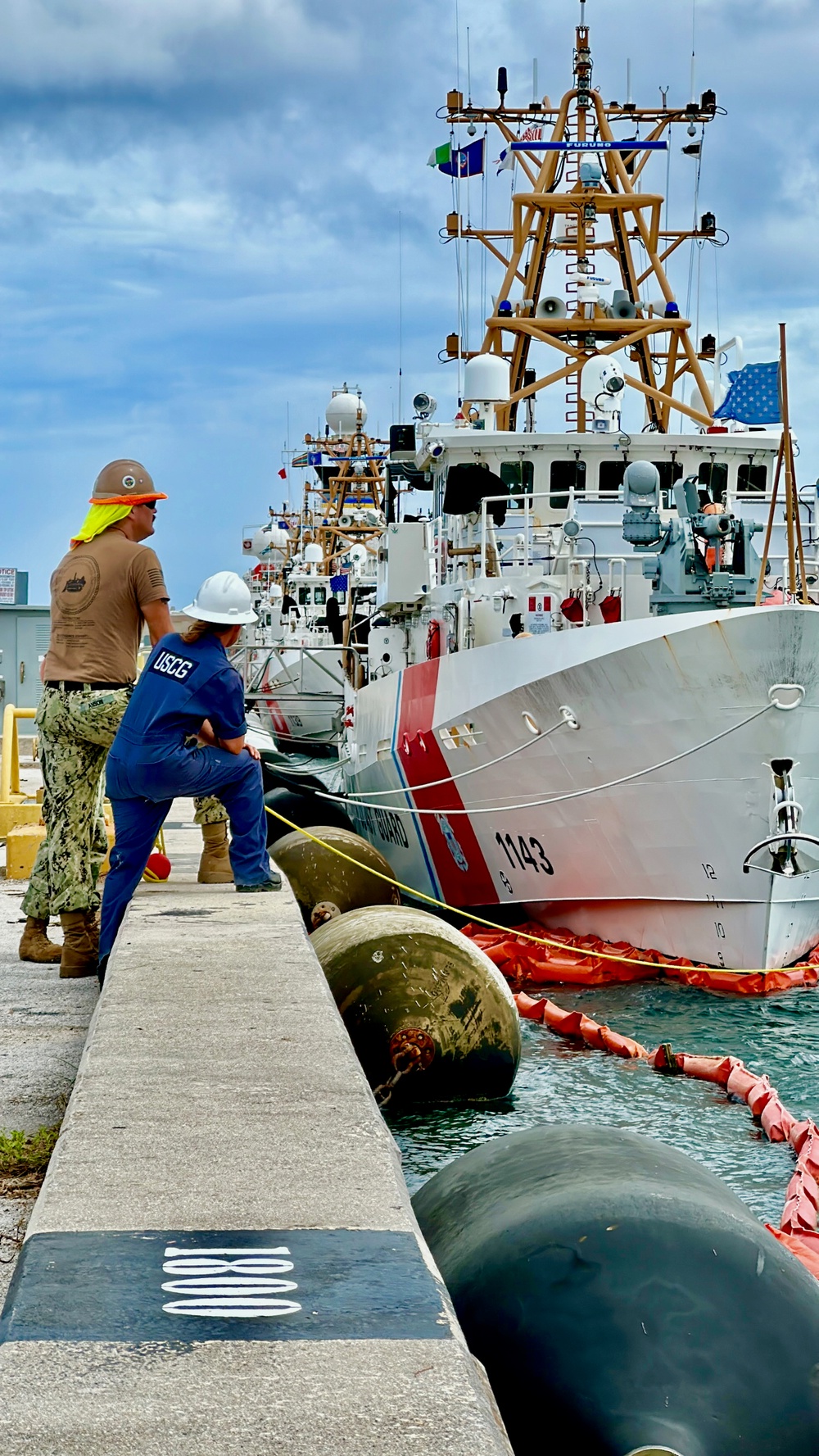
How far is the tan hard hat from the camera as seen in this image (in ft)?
20.8

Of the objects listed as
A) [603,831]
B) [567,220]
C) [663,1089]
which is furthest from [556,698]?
[567,220]

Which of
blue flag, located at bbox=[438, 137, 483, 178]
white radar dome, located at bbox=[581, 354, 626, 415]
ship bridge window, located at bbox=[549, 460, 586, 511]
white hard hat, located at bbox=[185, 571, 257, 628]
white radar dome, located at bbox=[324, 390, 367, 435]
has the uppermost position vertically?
white radar dome, located at bbox=[324, 390, 367, 435]

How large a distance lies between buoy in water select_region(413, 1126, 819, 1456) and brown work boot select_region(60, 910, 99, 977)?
3.20 m

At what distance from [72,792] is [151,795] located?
1.46 feet

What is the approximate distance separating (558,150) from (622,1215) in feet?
57.7

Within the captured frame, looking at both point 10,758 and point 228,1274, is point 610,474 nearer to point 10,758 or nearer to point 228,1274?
point 10,758

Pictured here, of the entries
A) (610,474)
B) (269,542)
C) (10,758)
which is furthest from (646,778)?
(269,542)

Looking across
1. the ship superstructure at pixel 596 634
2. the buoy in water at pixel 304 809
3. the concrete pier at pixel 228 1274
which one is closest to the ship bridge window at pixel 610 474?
the ship superstructure at pixel 596 634

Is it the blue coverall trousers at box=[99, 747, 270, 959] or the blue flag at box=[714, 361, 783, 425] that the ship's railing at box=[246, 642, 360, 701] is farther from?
the blue coverall trousers at box=[99, 747, 270, 959]

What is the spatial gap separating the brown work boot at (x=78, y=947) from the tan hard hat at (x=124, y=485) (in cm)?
174

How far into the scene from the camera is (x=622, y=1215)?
324 cm

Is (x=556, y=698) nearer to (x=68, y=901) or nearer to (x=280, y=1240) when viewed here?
(x=68, y=901)

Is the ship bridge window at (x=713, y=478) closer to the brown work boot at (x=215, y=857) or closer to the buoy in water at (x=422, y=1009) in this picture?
the buoy in water at (x=422, y=1009)

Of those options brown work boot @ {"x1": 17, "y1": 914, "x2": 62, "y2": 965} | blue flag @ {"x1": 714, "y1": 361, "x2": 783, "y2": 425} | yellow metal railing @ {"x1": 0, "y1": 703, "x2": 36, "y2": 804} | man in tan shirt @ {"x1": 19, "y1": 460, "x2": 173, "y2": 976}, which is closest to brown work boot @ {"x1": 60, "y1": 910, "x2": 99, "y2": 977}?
man in tan shirt @ {"x1": 19, "y1": 460, "x2": 173, "y2": 976}
